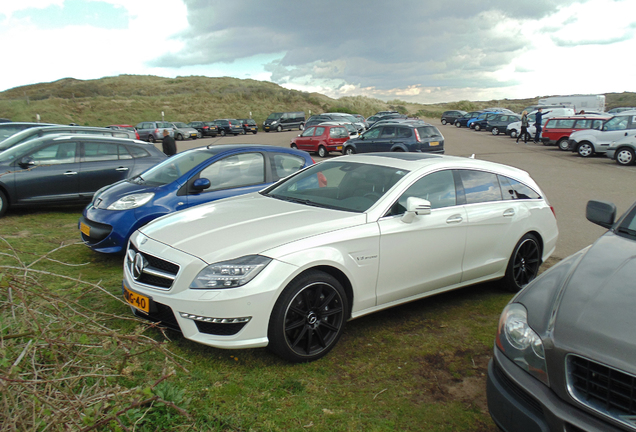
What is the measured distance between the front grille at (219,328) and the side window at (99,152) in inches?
273

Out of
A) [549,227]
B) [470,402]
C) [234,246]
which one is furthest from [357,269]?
[549,227]

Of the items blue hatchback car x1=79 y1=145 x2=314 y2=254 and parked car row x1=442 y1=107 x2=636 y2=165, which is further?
parked car row x1=442 y1=107 x2=636 y2=165

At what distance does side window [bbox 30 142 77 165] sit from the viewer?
8469mm

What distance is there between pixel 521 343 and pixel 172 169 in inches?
205

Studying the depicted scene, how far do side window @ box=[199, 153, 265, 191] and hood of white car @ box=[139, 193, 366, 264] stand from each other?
5.85 feet

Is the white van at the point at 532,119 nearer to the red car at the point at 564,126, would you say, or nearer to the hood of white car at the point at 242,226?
the red car at the point at 564,126

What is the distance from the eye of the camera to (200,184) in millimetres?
5824

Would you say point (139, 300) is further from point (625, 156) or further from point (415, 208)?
point (625, 156)

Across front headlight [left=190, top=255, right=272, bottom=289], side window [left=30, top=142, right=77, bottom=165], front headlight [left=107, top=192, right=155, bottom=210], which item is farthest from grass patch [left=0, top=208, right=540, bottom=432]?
side window [left=30, top=142, right=77, bottom=165]

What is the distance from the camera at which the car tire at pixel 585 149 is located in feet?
66.6

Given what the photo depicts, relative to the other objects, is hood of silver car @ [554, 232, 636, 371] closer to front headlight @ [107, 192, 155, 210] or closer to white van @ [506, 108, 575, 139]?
front headlight @ [107, 192, 155, 210]

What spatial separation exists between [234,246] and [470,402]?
199 cm

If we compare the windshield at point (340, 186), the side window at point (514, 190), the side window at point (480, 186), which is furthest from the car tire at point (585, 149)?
the windshield at point (340, 186)

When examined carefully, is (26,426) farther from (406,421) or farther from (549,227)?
(549,227)
